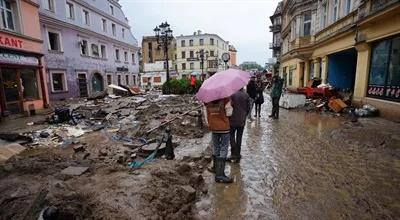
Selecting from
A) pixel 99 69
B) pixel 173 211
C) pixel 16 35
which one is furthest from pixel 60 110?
pixel 99 69

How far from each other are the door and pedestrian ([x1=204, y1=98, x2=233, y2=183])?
2128 centimetres

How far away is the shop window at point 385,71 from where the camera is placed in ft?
27.4

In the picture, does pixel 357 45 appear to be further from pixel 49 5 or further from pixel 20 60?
pixel 49 5

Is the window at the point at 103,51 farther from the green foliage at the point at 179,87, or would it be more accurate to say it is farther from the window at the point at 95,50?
the green foliage at the point at 179,87

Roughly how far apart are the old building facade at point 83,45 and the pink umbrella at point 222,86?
18.8 metres

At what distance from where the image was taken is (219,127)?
3.94 m

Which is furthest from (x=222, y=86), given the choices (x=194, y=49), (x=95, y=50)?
(x=194, y=49)

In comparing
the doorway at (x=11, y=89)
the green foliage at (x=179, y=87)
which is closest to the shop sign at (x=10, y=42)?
the doorway at (x=11, y=89)

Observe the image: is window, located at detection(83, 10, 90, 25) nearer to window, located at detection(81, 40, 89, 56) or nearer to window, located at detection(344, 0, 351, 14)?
window, located at detection(81, 40, 89, 56)

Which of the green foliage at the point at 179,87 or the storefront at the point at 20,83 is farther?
the green foliage at the point at 179,87

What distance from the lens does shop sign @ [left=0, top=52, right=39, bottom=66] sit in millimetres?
10578

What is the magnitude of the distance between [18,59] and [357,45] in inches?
646

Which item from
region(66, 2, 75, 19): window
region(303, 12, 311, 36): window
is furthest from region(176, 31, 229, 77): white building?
region(303, 12, 311, 36): window

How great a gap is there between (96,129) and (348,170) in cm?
844
